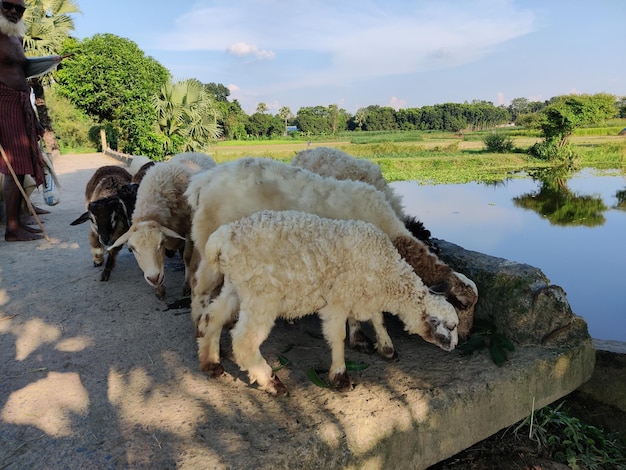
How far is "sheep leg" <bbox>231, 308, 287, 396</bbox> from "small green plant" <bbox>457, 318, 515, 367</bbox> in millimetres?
1704

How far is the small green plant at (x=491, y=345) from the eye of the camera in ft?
12.3

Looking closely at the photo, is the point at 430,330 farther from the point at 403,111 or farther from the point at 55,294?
the point at 403,111

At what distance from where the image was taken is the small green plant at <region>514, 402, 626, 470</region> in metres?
3.75

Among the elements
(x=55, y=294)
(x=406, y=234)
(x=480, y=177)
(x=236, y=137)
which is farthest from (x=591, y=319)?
(x=236, y=137)

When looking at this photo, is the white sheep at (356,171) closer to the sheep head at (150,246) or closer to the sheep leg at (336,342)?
the sheep leg at (336,342)

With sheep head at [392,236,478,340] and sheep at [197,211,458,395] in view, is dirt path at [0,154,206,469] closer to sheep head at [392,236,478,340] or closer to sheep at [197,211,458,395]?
sheep at [197,211,458,395]

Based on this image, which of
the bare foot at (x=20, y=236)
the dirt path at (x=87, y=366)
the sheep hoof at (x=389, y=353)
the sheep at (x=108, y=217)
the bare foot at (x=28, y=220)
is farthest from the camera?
the bare foot at (x=28, y=220)

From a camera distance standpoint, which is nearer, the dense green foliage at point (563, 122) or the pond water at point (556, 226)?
the pond water at point (556, 226)

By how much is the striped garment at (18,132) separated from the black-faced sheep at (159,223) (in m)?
3.33

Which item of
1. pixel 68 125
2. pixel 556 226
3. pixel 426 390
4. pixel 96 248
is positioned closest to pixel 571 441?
pixel 426 390

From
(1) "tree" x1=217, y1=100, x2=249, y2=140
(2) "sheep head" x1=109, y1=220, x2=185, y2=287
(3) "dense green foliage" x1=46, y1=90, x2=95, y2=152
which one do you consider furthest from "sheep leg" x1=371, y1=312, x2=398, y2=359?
(1) "tree" x1=217, y1=100, x2=249, y2=140

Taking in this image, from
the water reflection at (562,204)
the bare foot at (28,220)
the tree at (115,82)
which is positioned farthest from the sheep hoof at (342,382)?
the tree at (115,82)

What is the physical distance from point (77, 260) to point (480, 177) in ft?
105

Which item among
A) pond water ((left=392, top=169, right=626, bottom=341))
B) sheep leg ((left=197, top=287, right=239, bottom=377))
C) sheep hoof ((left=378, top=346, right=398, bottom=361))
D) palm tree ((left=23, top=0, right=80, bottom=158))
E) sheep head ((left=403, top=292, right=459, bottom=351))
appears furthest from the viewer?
palm tree ((left=23, top=0, right=80, bottom=158))
